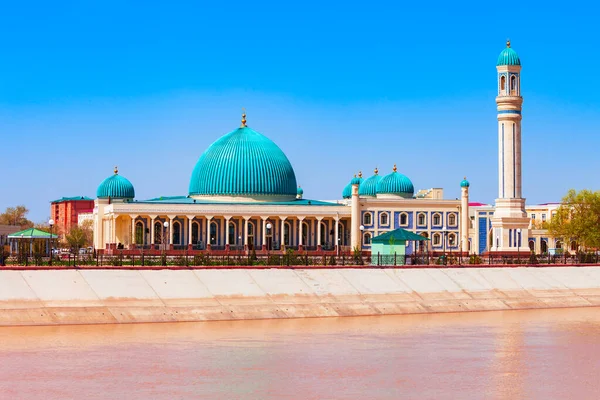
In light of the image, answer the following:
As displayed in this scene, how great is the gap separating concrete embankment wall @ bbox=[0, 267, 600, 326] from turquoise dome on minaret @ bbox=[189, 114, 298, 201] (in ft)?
113

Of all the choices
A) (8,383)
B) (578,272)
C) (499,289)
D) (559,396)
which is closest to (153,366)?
(8,383)

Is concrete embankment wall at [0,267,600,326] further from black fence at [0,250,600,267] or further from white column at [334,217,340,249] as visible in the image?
white column at [334,217,340,249]

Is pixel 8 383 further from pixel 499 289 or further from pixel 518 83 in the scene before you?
pixel 518 83

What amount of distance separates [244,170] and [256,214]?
4010 mm

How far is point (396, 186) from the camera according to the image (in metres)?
89.8

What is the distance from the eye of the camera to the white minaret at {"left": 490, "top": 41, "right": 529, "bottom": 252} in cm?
6831

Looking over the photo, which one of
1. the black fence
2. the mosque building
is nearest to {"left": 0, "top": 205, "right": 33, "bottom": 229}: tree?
the mosque building

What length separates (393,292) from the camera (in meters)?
46.7

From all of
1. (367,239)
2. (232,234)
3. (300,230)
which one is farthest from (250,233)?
(367,239)

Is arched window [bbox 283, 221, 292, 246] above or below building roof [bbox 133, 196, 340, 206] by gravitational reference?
below

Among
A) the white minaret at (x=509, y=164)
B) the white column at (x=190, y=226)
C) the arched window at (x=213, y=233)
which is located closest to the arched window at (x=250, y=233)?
the arched window at (x=213, y=233)

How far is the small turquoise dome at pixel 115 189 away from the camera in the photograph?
8488 cm

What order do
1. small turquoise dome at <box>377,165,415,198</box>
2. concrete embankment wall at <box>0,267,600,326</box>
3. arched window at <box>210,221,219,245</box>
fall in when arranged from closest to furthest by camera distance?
→ concrete embankment wall at <box>0,267,600,326</box> → arched window at <box>210,221,219,245</box> → small turquoise dome at <box>377,165,415,198</box>

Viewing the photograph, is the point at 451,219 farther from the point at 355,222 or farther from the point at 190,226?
the point at 190,226
